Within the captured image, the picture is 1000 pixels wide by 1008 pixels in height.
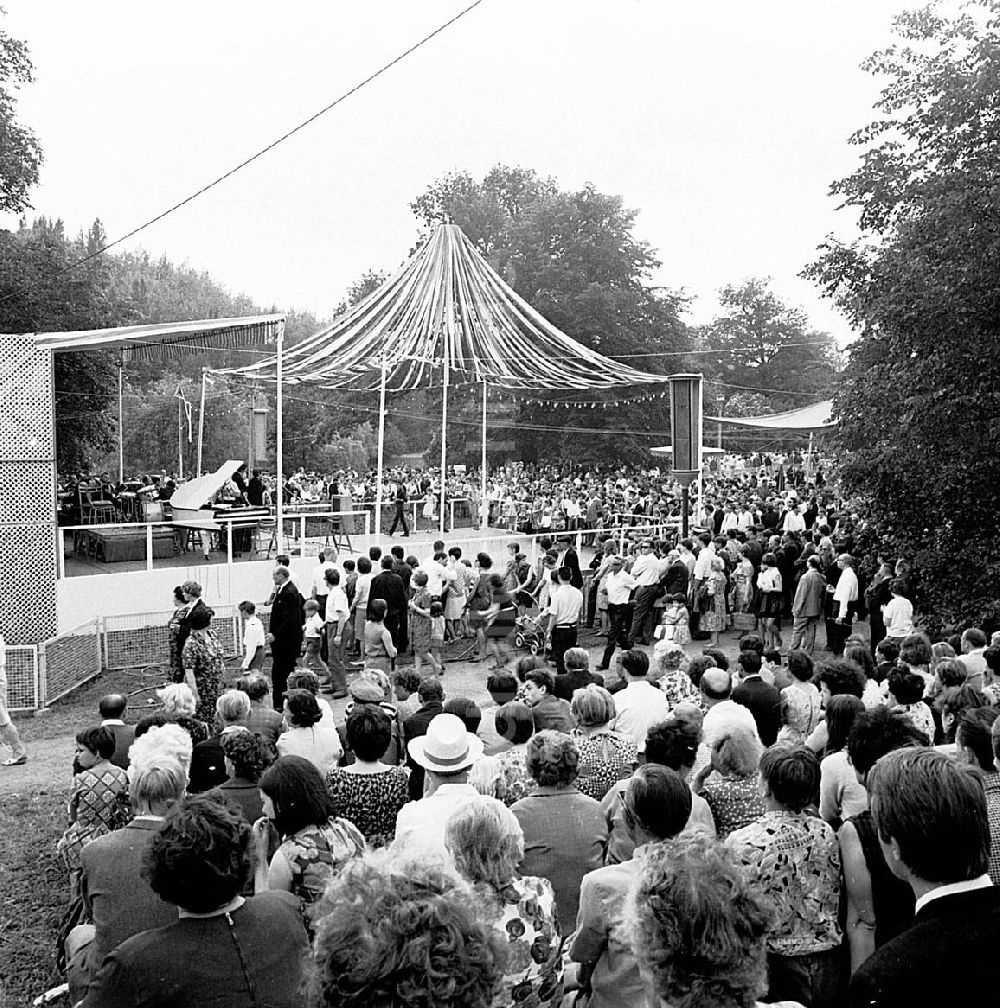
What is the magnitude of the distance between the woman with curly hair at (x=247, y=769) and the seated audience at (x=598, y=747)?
1.60 meters

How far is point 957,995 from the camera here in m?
2.18

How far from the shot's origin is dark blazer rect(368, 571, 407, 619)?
12500mm

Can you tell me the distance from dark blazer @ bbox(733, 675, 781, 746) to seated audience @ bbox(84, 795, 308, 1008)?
14.2 feet

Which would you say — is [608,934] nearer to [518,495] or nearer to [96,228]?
[518,495]

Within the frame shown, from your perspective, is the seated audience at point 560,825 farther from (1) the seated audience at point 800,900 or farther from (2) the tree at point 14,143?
(2) the tree at point 14,143

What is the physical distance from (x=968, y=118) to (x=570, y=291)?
33.7 m

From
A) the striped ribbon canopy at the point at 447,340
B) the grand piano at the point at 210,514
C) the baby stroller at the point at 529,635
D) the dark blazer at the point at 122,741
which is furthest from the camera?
the striped ribbon canopy at the point at 447,340

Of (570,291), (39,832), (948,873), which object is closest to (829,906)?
(948,873)

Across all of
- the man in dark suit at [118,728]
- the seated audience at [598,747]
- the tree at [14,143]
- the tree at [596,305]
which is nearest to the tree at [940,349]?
the seated audience at [598,747]

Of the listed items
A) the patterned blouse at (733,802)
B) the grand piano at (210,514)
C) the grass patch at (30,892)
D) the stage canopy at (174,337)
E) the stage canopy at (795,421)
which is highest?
the stage canopy at (174,337)

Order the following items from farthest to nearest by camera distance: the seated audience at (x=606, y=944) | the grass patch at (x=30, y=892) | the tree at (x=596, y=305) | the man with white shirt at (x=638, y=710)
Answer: the tree at (x=596, y=305), the man with white shirt at (x=638, y=710), the grass patch at (x=30, y=892), the seated audience at (x=606, y=944)

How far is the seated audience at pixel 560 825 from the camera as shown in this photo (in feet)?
13.1

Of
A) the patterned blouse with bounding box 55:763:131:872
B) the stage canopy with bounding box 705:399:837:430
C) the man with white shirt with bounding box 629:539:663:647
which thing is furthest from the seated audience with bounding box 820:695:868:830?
the stage canopy with bounding box 705:399:837:430

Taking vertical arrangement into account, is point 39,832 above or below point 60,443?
below
